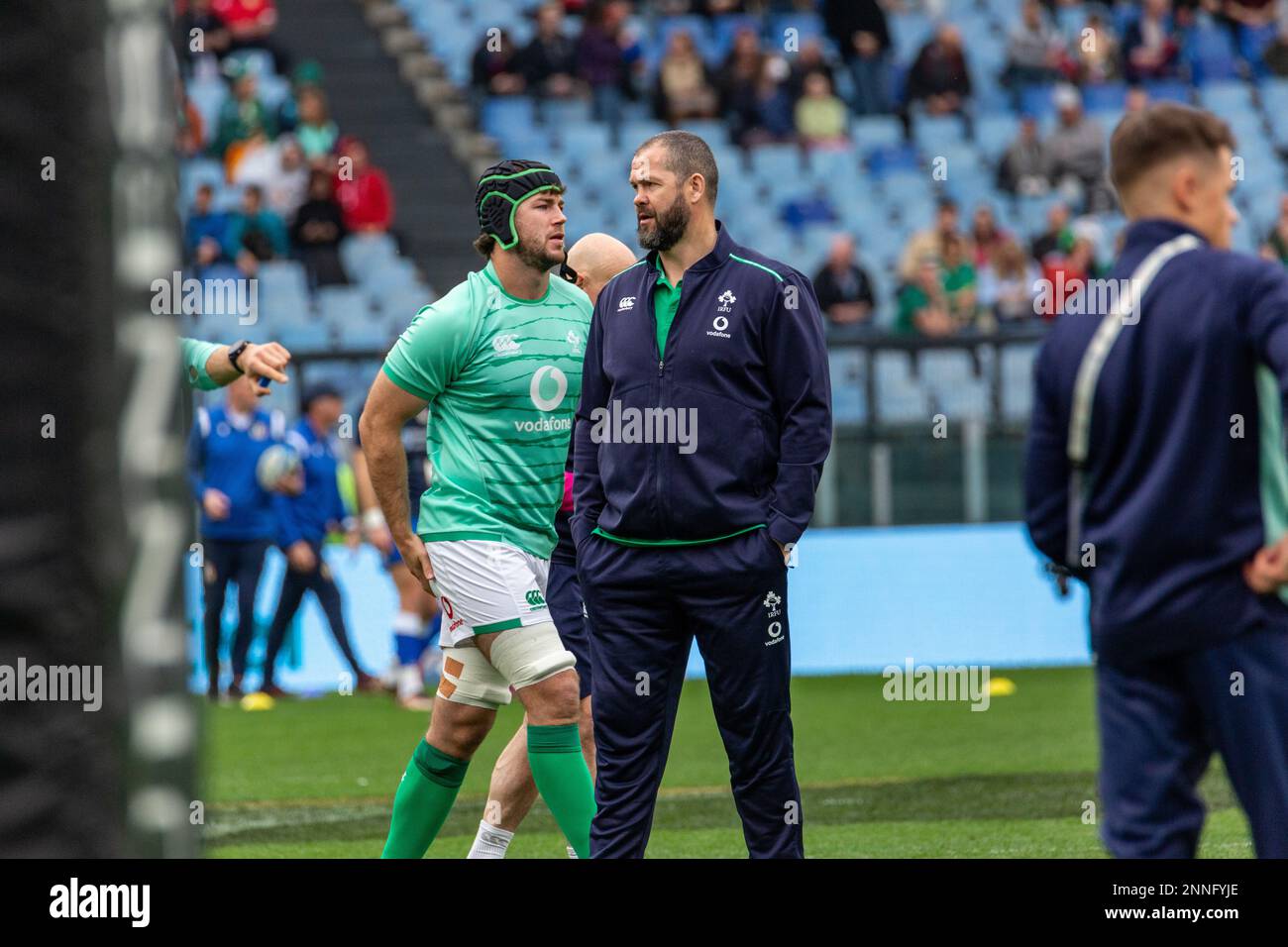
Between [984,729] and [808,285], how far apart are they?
6080 mm

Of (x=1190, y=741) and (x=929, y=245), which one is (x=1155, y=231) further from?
(x=929, y=245)

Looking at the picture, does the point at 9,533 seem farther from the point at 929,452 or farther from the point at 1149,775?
the point at 929,452

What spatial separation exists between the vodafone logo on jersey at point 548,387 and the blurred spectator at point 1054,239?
12.5 m


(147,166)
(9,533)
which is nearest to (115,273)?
(147,166)

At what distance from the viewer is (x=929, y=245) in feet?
56.4

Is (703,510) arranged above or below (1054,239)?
below

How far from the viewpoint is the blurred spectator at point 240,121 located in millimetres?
18958

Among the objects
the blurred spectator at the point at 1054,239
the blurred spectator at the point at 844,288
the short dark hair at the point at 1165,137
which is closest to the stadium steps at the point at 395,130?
the blurred spectator at the point at 844,288

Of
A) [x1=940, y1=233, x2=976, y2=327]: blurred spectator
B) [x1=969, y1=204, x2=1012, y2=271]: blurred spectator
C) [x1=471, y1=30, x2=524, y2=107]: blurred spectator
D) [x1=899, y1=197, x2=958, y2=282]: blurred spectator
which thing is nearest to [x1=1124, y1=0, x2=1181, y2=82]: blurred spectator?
[x1=969, y1=204, x2=1012, y2=271]: blurred spectator

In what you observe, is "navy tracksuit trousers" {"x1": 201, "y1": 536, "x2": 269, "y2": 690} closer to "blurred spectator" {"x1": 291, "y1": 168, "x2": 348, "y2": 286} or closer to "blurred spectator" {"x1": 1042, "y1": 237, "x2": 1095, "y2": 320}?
"blurred spectator" {"x1": 291, "y1": 168, "x2": 348, "y2": 286}

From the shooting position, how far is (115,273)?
1.53m

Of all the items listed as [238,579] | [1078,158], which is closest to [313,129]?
[238,579]

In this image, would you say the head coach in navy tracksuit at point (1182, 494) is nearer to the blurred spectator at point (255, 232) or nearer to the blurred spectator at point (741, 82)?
the blurred spectator at point (255, 232)

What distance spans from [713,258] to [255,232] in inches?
522
